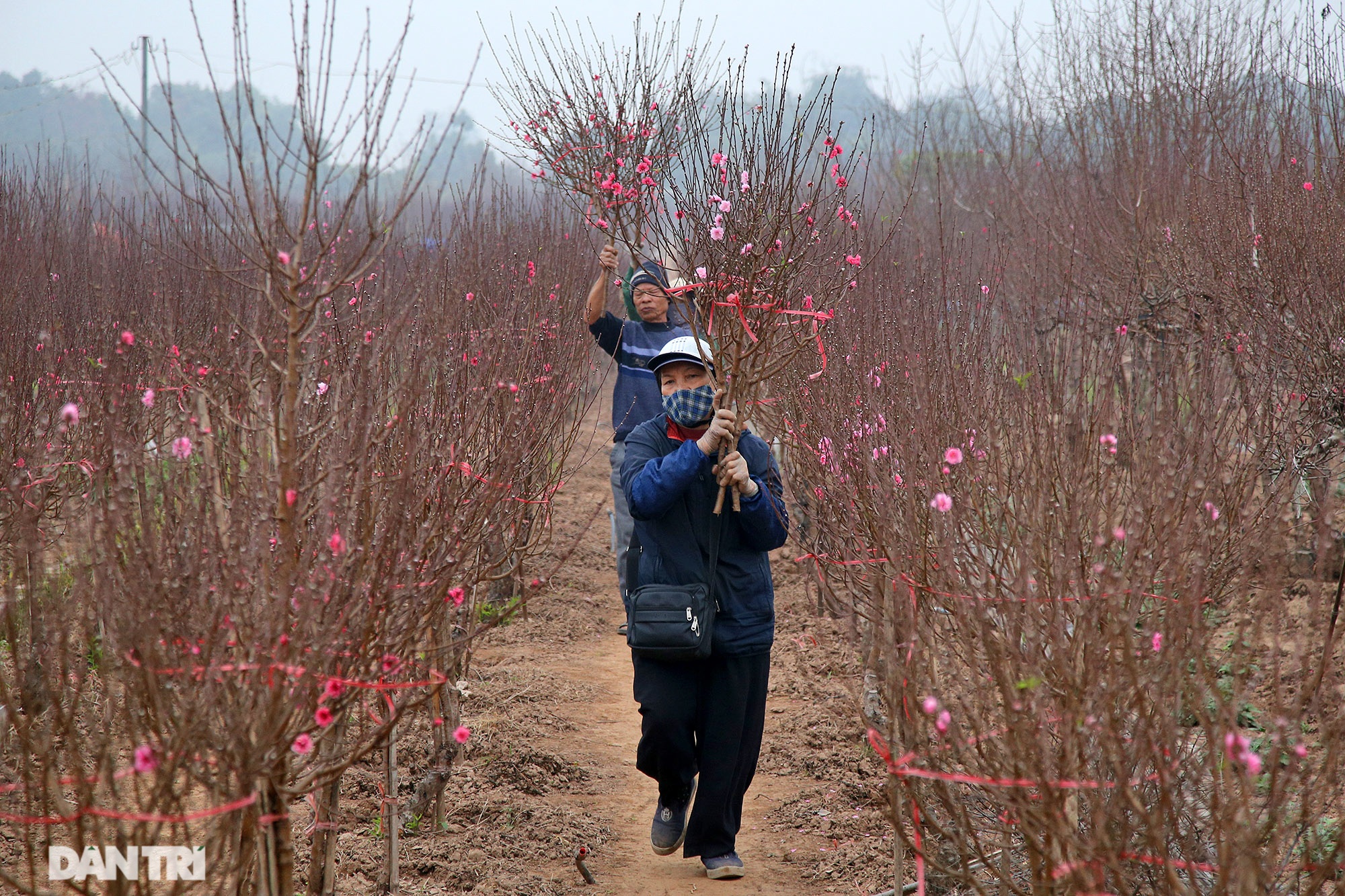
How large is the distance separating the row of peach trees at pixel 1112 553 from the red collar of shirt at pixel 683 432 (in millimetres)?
626

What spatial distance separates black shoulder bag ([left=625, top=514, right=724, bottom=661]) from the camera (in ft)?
11.4

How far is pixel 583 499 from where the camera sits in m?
12.6

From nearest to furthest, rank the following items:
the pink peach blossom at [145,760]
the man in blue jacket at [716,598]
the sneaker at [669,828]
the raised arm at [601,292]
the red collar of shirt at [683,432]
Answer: the pink peach blossom at [145,760]
the man in blue jacket at [716,598]
the red collar of shirt at [683,432]
the sneaker at [669,828]
the raised arm at [601,292]

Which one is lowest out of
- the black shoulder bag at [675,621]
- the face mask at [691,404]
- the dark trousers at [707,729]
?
the dark trousers at [707,729]

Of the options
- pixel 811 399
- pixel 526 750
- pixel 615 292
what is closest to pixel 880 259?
pixel 811 399

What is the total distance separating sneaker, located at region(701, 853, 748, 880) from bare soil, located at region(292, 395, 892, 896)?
0.04m

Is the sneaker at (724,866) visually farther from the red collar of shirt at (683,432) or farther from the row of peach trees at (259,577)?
the red collar of shirt at (683,432)

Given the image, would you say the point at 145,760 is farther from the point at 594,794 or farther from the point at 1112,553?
the point at 594,794

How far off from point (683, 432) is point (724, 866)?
152 centimetres

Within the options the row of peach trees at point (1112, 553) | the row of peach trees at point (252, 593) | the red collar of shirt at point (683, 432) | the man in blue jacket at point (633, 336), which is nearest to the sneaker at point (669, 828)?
the row of peach trees at point (1112, 553)

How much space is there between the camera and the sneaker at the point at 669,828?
150 inches

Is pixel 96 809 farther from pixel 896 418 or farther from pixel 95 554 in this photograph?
pixel 896 418

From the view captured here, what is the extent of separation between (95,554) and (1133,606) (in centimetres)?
190

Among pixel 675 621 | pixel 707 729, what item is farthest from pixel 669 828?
pixel 675 621
